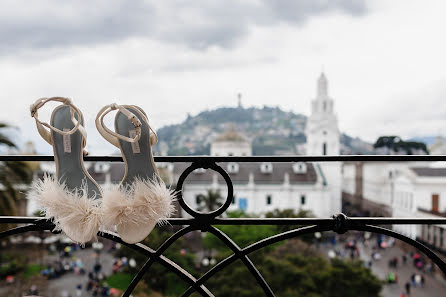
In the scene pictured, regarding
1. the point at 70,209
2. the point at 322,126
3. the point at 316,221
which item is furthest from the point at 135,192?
the point at 322,126

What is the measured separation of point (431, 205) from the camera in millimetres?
20594

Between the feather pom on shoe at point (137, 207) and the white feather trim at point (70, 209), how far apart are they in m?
0.03

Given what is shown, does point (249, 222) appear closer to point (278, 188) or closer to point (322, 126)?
point (278, 188)

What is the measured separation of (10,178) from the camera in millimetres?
5602

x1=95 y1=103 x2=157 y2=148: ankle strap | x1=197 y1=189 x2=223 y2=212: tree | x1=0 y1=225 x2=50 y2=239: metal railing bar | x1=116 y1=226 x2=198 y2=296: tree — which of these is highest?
x1=95 y1=103 x2=157 y2=148: ankle strap

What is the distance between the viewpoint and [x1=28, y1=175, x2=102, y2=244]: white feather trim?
854mm

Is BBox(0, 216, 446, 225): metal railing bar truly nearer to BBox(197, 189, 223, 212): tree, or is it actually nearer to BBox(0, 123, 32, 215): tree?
BBox(0, 123, 32, 215): tree

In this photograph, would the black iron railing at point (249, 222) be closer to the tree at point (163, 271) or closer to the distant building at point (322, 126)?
the tree at point (163, 271)

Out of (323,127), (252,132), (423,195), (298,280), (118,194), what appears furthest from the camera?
(252,132)

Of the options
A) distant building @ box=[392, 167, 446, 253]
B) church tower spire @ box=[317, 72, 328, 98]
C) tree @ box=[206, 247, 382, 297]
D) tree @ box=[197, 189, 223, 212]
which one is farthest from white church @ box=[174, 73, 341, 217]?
tree @ box=[206, 247, 382, 297]

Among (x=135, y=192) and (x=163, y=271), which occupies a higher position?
(x=135, y=192)

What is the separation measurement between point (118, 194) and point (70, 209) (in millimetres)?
104

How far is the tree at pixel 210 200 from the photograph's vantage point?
72.3ft

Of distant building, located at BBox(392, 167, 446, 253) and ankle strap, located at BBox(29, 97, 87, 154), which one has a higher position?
ankle strap, located at BBox(29, 97, 87, 154)
